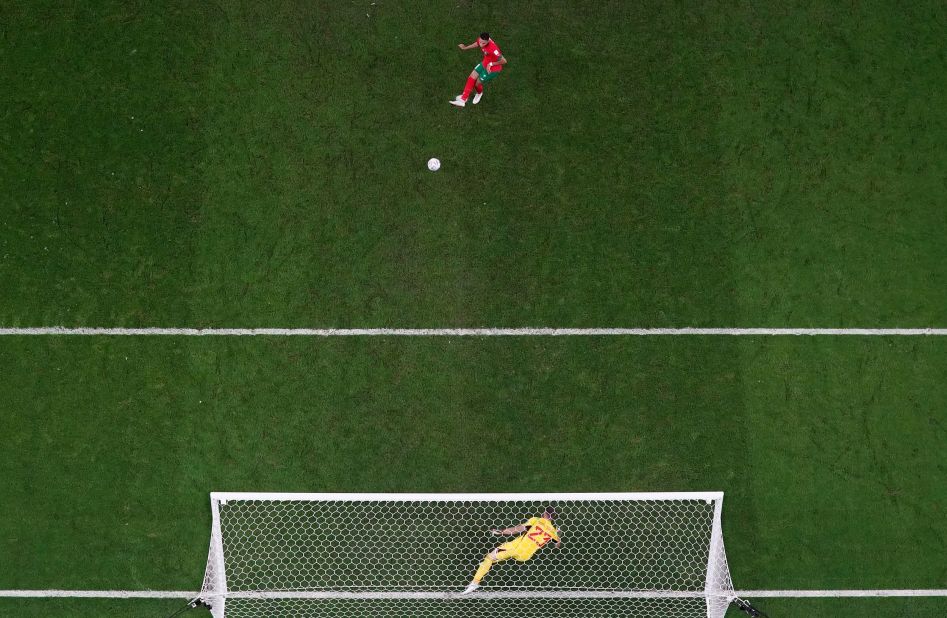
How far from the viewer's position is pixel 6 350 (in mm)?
7898

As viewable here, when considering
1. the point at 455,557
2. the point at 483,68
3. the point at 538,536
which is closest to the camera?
the point at 538,536

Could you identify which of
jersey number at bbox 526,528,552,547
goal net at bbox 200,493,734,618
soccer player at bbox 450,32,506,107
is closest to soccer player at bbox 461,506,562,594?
jersey number at bbox 526,528,552,547

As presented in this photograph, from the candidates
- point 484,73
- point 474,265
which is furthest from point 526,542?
point 484,73

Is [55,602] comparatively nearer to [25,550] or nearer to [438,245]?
[25,550]

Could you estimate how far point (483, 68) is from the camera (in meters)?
7.88

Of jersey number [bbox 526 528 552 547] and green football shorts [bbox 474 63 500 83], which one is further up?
green football shorts [bbox 474 63 500 83]

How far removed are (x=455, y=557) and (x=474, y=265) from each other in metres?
3.07

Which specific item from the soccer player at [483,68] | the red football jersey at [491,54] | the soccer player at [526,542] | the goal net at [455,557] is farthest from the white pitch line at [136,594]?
the red football jersey at [491,54]

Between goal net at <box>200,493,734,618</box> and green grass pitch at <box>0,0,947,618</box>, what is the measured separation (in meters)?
0.29

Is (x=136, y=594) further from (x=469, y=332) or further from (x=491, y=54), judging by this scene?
(x=491, y=54)

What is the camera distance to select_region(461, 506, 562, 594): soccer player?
7.31 metres

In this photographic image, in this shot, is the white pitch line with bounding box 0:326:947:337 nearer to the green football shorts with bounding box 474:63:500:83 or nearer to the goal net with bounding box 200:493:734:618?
the goal net with bounding box 200:493:734:618

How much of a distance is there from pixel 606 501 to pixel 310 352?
3474 millimetres

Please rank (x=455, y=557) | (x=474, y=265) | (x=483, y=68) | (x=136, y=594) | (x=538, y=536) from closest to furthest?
(x=538, y=536) → (x=136, y=594) → (x=455, y=557) → (x=483, y=68) → (x=474, y=265)
